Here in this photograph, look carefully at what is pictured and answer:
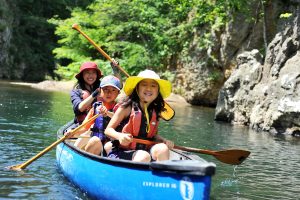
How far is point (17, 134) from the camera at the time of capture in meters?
10.0

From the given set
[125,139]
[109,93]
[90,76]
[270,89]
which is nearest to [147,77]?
[125,139]

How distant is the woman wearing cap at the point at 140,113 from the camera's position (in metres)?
5.45

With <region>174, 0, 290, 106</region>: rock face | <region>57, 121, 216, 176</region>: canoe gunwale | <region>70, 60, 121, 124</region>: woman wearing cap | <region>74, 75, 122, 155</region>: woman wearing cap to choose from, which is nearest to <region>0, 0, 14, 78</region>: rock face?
<region>174, 0, 290, 106</region>: rock face

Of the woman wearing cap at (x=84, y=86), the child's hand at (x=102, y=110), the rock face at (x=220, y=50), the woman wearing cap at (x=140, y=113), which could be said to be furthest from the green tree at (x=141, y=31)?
the woman wearing cap at (x=140, y=113)

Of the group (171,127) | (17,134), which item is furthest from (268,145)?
(17,134)

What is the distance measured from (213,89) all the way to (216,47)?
75.1 inches

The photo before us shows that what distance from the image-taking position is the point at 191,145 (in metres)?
10.2

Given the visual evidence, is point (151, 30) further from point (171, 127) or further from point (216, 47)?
point (171, 127)

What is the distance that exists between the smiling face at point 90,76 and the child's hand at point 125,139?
2.52m

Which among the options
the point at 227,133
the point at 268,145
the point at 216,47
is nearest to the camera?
the point at 268,145

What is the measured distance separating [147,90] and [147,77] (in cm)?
19

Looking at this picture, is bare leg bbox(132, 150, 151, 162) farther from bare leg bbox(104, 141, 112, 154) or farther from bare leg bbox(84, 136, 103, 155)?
bare leg bbox(84, 136, 103, 155)

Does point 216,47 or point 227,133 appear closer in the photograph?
point 227,133

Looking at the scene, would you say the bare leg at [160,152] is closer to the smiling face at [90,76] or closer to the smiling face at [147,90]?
the smiling face at [147,90]
